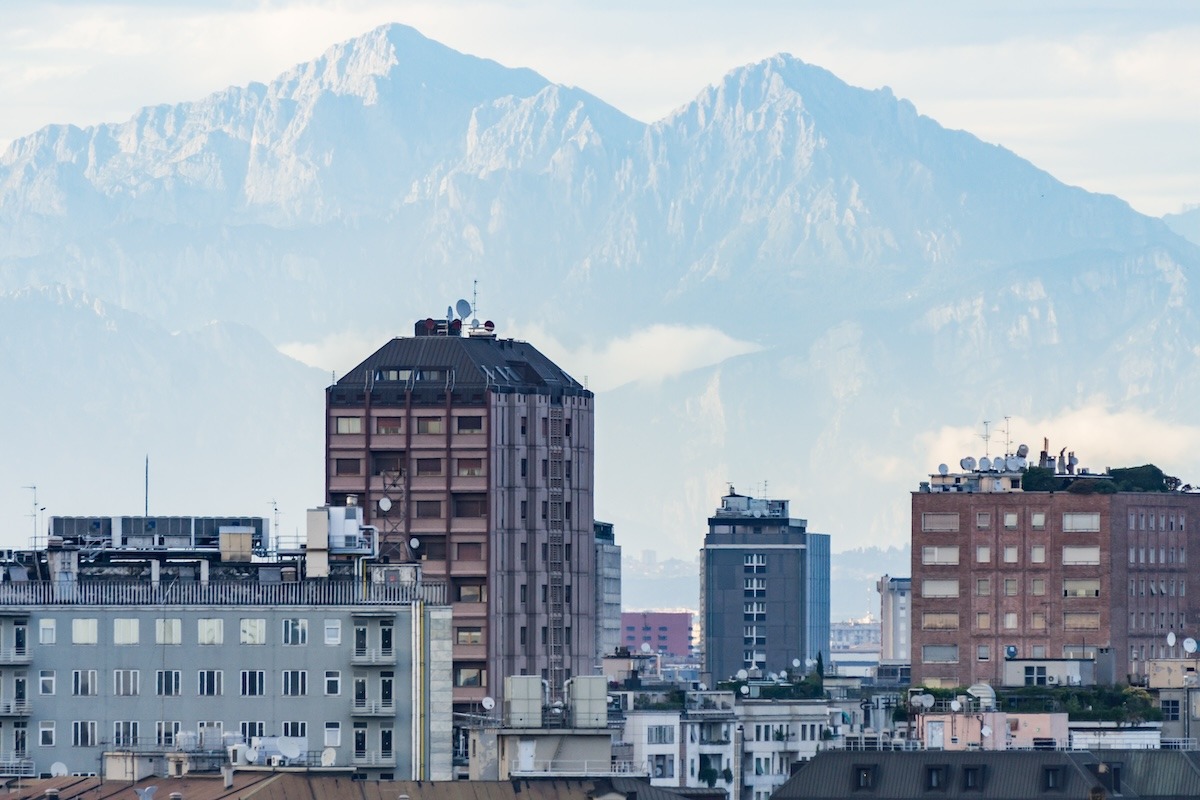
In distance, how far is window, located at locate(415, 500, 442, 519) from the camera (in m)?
197

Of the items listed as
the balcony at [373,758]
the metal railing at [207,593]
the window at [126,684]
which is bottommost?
the balcony at [373,758]

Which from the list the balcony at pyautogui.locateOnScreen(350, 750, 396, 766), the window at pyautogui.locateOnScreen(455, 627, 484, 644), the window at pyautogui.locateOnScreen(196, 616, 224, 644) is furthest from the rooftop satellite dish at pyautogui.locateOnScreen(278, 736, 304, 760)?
the window at pyautogui.locateOnScreen(455, 627, 484, 644)

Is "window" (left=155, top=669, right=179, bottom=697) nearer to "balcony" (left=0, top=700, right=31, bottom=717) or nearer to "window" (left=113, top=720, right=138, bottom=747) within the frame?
"window" (left=113, top=720, right=138, bottom=747)

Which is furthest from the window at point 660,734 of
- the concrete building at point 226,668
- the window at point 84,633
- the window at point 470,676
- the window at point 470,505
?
the window at point 84,633

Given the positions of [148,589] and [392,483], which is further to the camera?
[392,483]

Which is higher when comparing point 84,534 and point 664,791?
point 84,534

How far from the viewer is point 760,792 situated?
585 ft

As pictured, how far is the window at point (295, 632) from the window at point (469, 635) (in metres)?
70.1

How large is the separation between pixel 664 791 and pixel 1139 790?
26988 millimetres

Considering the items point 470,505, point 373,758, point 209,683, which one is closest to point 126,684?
point 209,683

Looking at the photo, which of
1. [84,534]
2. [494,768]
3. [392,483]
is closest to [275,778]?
[494,768]

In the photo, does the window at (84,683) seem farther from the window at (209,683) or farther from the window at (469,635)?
the window at (469,635)

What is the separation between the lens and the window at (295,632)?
399 ft

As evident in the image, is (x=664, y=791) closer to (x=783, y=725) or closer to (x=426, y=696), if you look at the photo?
(x=426, y=696)
